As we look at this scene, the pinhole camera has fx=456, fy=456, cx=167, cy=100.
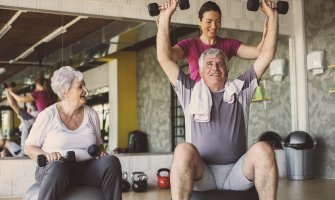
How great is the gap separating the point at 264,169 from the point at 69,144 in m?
1.03

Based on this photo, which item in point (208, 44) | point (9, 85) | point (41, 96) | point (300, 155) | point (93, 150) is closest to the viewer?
point (93, 150)

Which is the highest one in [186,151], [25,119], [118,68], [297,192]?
[118,68]

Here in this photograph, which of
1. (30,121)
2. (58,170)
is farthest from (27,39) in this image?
(58,170)

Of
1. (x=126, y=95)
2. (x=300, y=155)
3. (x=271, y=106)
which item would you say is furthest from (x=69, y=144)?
(x=126, y=95)

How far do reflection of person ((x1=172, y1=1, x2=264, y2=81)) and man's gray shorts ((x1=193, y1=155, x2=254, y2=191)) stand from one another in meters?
0.64

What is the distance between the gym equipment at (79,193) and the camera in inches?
87.4

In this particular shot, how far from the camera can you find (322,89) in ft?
18.3

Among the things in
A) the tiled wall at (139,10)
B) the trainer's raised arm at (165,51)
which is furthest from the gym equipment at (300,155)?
the trainer's raised arm at (165,51)

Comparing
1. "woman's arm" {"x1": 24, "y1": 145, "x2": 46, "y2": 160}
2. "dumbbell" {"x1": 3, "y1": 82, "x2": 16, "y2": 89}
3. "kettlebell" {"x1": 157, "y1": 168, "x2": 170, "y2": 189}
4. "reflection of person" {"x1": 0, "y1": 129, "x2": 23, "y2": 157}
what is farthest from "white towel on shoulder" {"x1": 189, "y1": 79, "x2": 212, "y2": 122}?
"dumbbell" {"x1": 3, "y1": 82, "x2": 16, "y2": 89}

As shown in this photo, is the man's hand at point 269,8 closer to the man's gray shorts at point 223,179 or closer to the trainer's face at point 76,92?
the man's gray shorts at point 223,179

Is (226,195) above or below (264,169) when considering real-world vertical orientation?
below

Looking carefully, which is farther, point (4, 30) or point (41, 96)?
point (41, 96)

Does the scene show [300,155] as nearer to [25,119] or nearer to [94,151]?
[25,119]

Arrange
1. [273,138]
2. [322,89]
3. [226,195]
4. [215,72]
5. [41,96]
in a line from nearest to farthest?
[226,195], [215,72], [41,96], [322,89], [273,138]
